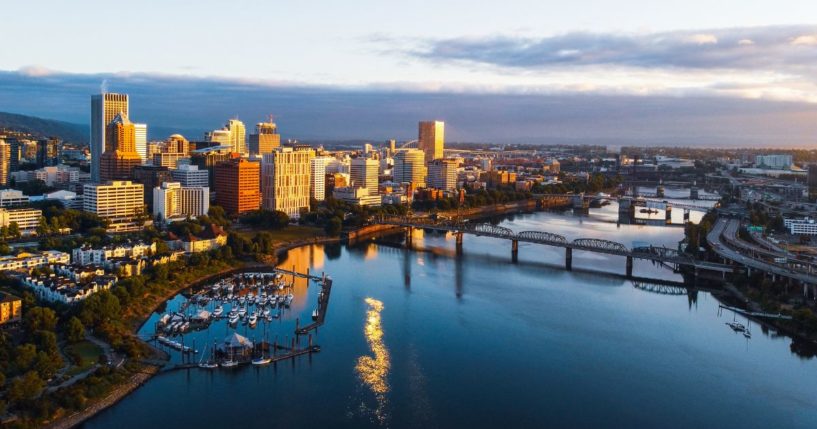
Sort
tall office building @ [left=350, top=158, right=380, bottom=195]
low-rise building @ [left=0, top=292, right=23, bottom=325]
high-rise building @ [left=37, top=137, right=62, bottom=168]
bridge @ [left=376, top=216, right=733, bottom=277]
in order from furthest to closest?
high-rise building @ [left=37, top=137, right=62, bottom=168]
tall office building @ [left=350, top=158, right=380, bottom=195]
bridge @ [left=376, top=216, right=733, bottom=277]
low-rise building @ [left=0, top=292, right=23, bottom=325]

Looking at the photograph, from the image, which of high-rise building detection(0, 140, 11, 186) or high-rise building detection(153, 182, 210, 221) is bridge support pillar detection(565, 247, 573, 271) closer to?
high-rise building detection(153, 182, 210, 221)

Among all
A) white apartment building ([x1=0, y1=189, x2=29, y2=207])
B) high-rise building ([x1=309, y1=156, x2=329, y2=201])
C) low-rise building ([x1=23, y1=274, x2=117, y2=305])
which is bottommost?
low-rise building ([x1=23, y1=274, x2=117, y2=305])

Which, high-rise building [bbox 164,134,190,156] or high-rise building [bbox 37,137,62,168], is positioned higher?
high-rise building [bbox 164,134,190,156]

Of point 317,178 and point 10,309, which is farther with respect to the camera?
point 317,178

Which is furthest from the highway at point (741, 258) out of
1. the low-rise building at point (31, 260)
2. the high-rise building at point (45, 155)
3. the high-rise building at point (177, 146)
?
the high-rise building at point (45, 155)

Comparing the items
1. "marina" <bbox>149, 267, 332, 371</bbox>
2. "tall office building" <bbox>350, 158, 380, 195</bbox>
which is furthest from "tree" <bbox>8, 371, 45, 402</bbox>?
"tall office building" <bbox>350, 158, 380, 195</bbox>


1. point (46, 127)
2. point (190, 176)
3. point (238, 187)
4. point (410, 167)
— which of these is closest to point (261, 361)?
point (238, 187)

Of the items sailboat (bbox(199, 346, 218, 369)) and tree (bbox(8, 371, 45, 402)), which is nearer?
tree (bbox(8, 371, 45, 402))

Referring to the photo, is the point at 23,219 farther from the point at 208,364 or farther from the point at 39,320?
the point at 208,364
